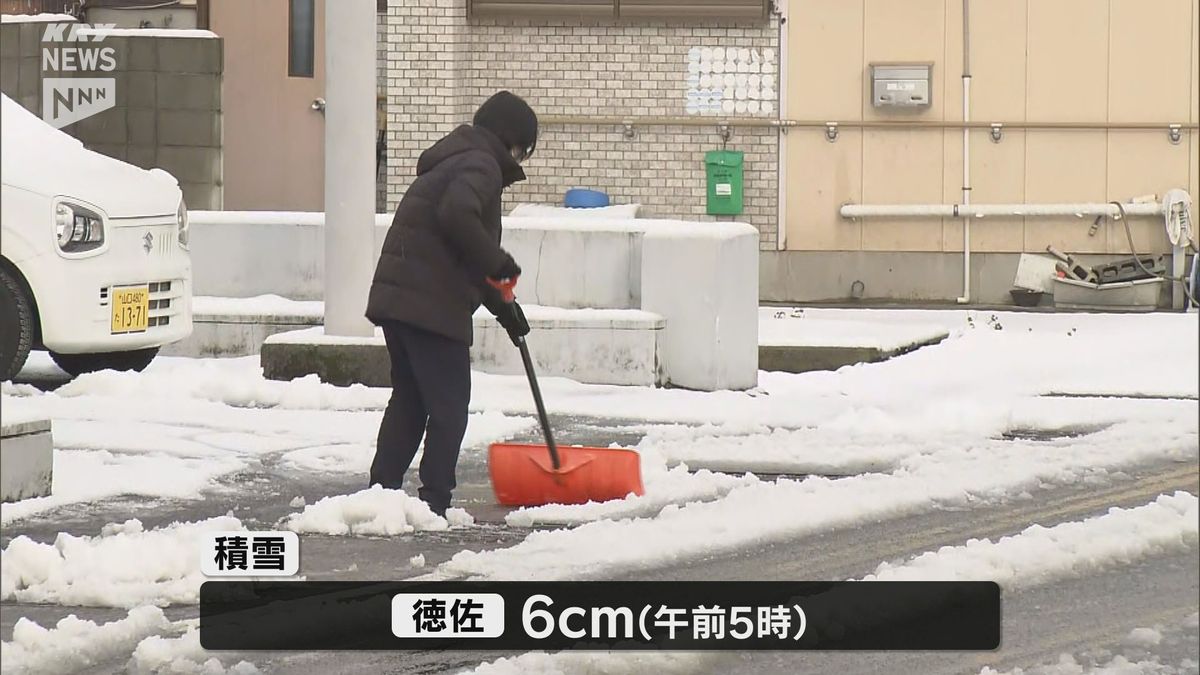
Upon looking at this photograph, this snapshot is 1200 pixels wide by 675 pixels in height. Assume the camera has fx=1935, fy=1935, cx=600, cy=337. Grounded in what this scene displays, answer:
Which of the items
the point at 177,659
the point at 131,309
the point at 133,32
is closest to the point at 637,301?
the point at 131,309

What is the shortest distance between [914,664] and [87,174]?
505 centimetres

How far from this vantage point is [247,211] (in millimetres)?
9664

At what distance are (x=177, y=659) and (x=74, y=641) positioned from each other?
224mm

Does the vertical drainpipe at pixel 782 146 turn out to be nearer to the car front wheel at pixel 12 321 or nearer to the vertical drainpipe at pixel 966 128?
the vertical drainpipe at pixel 966 128

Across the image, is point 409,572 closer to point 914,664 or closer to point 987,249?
point 914,664

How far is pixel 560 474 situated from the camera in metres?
5.38

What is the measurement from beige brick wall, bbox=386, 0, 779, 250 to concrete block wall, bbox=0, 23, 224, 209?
2660 millimetres

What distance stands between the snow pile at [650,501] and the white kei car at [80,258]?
2512mm

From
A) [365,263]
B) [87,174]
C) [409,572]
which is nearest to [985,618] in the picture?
[409,572]

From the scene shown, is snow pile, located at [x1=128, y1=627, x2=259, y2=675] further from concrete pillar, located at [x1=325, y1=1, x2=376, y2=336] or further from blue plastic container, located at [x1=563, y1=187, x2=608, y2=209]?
blue plastic container, located at [x1=563, y1=187, x2=608, y2=209]

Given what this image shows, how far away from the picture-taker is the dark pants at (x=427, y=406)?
200 inches

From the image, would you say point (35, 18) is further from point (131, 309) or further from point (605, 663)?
point (605, 663)

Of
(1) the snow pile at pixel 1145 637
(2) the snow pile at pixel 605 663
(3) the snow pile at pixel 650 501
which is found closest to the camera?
(2) the snow pile at pixel 605 663

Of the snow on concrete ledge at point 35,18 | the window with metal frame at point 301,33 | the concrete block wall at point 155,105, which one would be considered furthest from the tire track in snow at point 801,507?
the snow on concrete ledge at point 35,18
